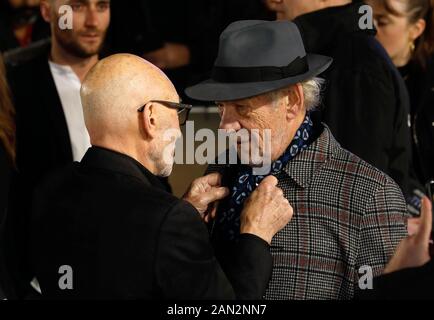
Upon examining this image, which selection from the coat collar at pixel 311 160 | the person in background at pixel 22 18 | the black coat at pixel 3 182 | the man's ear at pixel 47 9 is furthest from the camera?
the person in background at pixel 22 18

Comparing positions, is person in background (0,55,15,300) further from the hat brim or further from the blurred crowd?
the hat brim

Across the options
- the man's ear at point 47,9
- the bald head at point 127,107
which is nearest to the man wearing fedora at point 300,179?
the bald head at point 127,107

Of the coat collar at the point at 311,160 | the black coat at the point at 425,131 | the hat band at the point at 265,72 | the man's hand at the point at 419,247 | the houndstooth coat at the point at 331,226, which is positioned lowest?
the black coat at the point at 425,131

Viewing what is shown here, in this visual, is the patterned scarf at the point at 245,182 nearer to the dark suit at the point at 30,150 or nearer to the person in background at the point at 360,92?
the person in background at the point at 360,92

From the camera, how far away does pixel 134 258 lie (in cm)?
298

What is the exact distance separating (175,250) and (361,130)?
4.60 feet

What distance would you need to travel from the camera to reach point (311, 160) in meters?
3.38

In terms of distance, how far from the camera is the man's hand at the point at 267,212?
10.7 feet

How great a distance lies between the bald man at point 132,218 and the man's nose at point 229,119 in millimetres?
173

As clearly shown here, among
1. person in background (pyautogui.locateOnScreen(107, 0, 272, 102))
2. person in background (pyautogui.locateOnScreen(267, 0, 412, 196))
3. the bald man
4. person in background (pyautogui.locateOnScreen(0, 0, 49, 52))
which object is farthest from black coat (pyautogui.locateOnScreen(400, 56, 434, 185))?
person in background (pyautogui.locateOnScreen(0, 0, 49, 52))

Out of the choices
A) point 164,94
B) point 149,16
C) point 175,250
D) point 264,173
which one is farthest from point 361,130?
point 149,16

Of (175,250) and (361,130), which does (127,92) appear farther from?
(361,130)

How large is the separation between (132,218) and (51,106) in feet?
6.15

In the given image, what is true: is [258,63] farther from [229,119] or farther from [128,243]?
[128,243]
